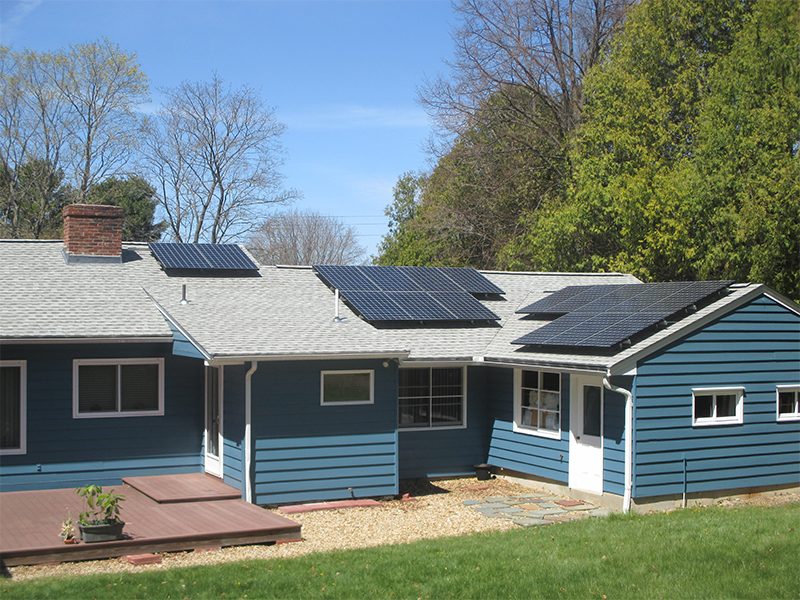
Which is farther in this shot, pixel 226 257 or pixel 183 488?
pixel 226 257

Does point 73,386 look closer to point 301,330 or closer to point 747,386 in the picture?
point 301,330

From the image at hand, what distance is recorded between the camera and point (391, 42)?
17734mm

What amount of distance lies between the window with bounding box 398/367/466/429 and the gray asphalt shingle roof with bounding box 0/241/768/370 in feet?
1.93

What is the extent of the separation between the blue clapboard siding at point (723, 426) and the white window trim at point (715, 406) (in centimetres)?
8

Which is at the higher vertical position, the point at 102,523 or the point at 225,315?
the point at 225,315

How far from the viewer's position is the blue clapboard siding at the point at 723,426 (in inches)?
544

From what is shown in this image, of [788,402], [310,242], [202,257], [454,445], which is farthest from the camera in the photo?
[310,242]

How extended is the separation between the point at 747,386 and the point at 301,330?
7198 mm

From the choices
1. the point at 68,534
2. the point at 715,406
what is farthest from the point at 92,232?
the point at 715,406

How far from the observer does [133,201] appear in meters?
39.3

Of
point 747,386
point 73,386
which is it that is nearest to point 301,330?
point 73,386

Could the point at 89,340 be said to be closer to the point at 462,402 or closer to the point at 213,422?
the point at 213,422

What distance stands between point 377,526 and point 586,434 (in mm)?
3987

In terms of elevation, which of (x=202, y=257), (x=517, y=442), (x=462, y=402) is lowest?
(x=517, y=442)
